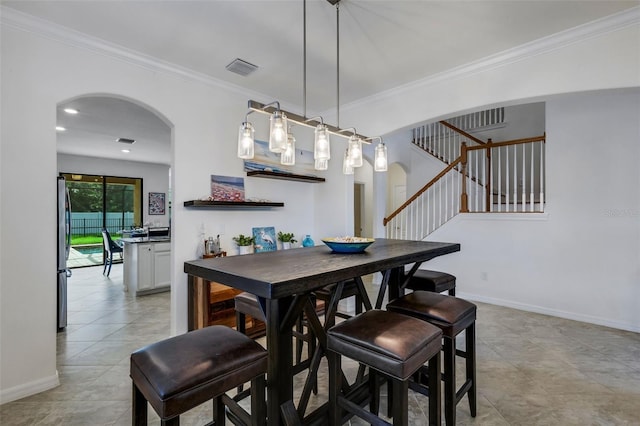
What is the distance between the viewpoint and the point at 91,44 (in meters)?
2.54

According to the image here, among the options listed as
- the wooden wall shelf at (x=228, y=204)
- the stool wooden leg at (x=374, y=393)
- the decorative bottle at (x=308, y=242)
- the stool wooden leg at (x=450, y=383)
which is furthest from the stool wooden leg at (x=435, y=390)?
the decorative bottle at (x=308, y=242)

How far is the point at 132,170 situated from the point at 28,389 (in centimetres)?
693

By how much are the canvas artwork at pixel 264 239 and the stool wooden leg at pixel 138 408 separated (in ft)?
7.91

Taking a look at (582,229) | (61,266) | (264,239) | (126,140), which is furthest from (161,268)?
(582,229)

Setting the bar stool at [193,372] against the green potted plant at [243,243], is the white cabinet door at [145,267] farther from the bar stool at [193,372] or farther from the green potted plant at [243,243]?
the bar stool at [193,372]

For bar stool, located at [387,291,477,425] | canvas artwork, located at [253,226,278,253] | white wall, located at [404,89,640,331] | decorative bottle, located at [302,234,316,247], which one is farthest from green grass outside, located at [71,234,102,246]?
white wall, located at [404,89,640,331]

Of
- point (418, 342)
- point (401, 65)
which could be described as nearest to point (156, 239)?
point (401, 65)

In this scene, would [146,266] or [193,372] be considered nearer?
[193,372]

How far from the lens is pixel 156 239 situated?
16.8 ft

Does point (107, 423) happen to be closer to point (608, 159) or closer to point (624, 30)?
point (624, 30)

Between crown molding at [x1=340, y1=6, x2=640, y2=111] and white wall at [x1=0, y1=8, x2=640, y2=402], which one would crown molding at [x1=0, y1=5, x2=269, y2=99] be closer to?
white wall at [x1=0, y1=8, x2=640, y2=402]

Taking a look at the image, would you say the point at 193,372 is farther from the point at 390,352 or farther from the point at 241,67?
the point at 241,67

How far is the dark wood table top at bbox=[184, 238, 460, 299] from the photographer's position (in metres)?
1.31

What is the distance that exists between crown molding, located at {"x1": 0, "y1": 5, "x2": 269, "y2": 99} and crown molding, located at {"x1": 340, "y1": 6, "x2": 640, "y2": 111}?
2273 millimetres
